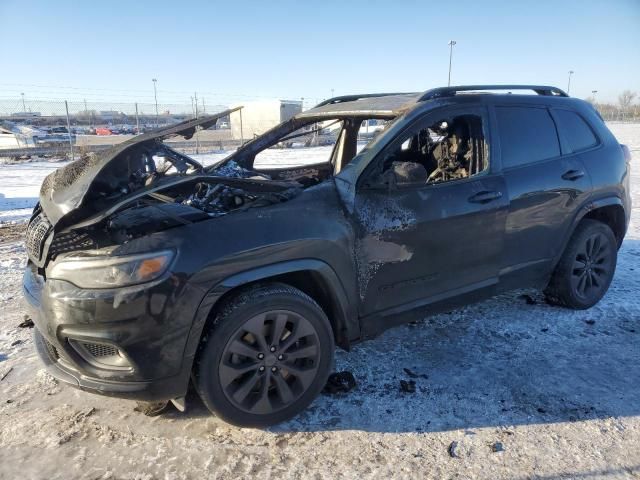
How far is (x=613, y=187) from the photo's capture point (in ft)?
13.8

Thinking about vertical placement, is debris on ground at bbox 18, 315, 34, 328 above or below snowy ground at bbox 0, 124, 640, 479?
above

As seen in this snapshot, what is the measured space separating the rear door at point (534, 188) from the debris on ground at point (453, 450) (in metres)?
1.46

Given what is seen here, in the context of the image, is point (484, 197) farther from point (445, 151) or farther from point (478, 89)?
point (478, 89)

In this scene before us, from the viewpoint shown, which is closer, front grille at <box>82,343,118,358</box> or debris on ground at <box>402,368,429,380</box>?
front grille at <box>82,343,118,358</box>

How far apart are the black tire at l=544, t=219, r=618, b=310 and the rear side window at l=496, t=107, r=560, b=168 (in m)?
0.82

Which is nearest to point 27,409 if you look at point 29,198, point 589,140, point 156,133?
point 156,133

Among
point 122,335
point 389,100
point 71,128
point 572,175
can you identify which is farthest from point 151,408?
point 71,128

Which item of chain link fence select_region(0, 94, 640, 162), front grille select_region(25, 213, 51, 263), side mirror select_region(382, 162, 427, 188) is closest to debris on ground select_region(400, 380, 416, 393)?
side mirror select_region(382, 162, 427, 188)

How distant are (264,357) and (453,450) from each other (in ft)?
3.76

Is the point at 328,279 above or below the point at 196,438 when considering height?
above

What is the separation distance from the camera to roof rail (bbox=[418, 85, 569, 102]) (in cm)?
351

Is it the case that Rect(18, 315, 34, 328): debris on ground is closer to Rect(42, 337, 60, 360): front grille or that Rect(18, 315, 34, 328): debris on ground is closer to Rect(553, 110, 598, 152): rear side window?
Rect(42, 337, 60, 360): front grille

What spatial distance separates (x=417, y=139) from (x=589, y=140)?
1.48m

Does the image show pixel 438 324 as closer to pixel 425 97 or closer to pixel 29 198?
pixel 425 97
